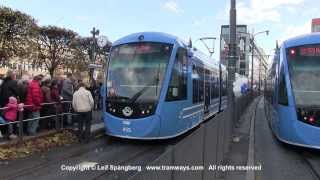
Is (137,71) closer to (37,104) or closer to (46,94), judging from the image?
(46,94)

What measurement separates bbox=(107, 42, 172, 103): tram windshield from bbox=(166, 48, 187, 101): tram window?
13.5 inches

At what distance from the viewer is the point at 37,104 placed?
14.1m

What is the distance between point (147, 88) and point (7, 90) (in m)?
3.61

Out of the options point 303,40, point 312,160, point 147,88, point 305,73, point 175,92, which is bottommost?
point 312,160

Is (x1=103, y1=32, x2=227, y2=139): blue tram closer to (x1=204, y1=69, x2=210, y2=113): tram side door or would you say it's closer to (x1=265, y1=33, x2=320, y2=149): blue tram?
(x1=265, y1=33, x2=320, y2=149): blue tram

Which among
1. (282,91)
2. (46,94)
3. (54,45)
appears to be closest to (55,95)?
(46,94)

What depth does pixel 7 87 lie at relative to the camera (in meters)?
13.5

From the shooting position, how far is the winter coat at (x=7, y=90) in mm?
13539

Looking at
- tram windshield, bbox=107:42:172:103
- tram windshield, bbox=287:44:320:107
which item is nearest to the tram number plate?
tram windshield, bbox=107:42:172:103

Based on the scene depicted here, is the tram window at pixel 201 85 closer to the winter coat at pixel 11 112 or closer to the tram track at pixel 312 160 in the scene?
the tram track at pixel 312 160

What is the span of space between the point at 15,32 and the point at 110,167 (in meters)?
37.9

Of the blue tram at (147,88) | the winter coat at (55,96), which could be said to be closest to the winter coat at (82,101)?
the blue tram at (147,88)

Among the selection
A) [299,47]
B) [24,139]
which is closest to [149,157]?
[24,139]

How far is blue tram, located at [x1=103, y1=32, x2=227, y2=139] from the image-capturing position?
573 inches
